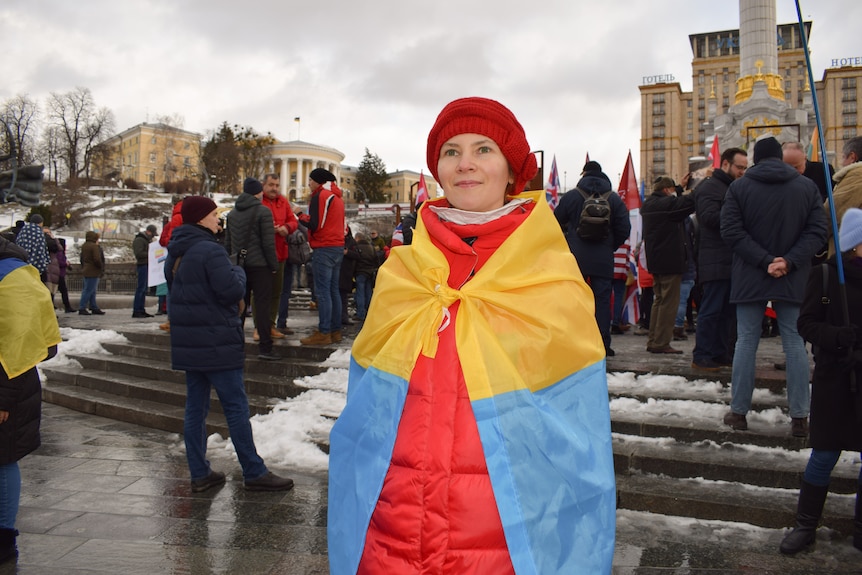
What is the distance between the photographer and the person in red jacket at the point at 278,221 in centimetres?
797

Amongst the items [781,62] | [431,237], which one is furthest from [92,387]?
[781,62]

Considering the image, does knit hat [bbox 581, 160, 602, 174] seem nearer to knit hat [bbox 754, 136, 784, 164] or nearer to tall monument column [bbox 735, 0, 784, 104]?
knit hat [bbox 754, 136, 784, 164]

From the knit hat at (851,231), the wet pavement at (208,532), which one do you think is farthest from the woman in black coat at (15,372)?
the knit hat at (851,231)

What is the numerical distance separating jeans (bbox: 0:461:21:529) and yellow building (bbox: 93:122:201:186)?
87603mm

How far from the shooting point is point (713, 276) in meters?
5.99

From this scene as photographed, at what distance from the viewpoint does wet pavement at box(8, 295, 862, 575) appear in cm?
341

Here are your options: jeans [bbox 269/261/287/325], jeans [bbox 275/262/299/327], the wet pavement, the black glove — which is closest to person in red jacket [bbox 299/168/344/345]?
jeans [bbox 269/261/287/325]

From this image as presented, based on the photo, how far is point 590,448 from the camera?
1564mm

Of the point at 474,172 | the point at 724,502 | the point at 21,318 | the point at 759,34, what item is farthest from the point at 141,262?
the point at 759,34

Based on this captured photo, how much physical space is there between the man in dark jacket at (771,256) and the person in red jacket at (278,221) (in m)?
5.18

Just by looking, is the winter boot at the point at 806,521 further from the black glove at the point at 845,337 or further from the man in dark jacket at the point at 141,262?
the man in dark jacket at the point at 141,262

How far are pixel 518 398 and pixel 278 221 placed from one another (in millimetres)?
7090

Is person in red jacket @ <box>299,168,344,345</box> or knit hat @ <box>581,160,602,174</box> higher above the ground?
knit hat @ <box>581,160,602,174</box>

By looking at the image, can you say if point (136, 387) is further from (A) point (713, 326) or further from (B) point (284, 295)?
(A) point (713, 326)
